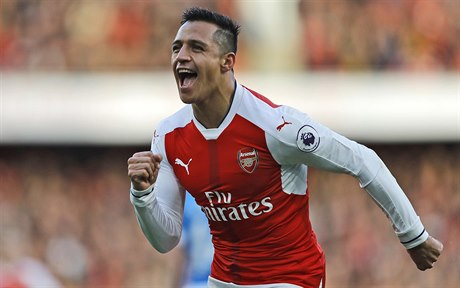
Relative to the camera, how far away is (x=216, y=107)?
502 centimetres

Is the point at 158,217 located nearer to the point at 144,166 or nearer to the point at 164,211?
the point at 164,211

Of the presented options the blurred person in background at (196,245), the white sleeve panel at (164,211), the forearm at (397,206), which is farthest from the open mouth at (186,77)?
the blurred person in background at (196,245)

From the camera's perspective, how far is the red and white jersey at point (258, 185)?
491 cm

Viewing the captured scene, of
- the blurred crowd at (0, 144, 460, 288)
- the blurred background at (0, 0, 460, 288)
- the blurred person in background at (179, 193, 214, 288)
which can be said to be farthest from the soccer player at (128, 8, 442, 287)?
the blurred crowd at (0, 144, 460, 288)

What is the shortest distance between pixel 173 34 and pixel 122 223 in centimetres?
255

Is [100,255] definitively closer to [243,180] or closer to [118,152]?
[118,152]

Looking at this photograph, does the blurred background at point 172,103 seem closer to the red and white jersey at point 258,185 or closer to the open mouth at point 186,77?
the red and white jersey at point 258,185

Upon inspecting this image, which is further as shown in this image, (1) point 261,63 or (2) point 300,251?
(1) point 261,63

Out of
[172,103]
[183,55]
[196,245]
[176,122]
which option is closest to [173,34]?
[172,103]

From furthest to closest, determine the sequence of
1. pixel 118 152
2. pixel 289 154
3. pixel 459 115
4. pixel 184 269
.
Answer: pixel 118 152
pixel 459 115
pixel 184 269
pixel 289 154

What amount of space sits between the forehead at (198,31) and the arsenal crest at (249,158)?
54 centimetres

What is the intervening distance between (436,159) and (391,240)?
134 centimetres

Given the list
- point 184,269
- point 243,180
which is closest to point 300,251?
point 243,180

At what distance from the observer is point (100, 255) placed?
13.6 metres
